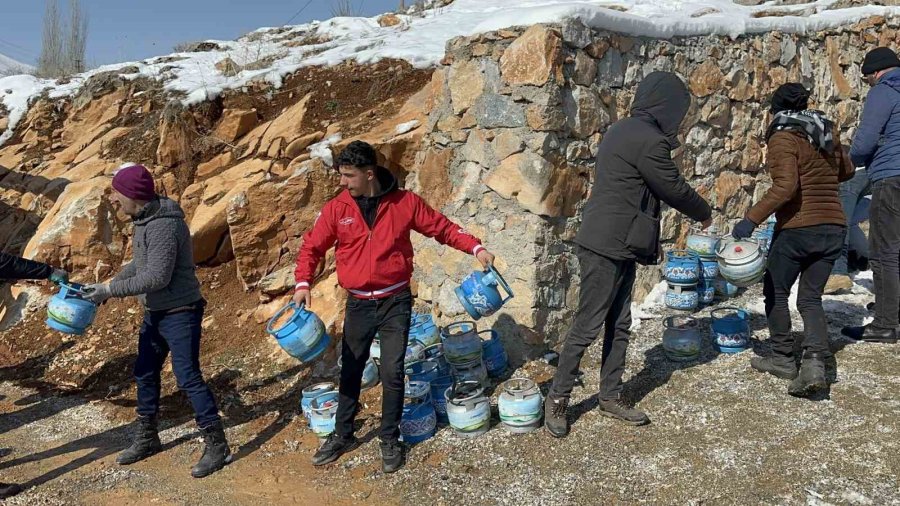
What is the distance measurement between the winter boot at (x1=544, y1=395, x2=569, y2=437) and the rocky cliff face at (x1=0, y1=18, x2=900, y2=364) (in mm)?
949

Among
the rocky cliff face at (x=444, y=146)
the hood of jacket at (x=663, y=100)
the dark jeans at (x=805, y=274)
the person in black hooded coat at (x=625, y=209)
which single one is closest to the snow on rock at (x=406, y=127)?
the rocky cliff face at (x=444, y=146)

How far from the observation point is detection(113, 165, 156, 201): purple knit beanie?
3.66m

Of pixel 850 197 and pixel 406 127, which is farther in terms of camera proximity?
pixel 850 197

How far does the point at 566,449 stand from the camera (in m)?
3.76

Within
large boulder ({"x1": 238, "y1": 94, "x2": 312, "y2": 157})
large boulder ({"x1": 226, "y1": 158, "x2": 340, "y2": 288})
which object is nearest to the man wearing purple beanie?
large boulder ({"x1": 226, "y1": 158, "x2": 340, "y2": 288})

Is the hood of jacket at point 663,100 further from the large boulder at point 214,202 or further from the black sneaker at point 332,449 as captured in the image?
the large boulder at point 214,202

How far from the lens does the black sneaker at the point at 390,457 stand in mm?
3713

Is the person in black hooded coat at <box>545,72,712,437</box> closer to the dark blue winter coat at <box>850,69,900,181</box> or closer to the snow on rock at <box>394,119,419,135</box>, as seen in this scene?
the dark blue winter coat at <box>850,69,900,181</box>

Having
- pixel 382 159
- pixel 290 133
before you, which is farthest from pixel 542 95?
pixel 290 133

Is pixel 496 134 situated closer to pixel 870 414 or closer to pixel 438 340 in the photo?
pixel 438 340

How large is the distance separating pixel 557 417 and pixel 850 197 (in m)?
5.03

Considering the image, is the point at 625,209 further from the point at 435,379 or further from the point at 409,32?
the point at 409,32

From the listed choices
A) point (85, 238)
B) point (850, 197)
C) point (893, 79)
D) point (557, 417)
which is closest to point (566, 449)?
point (557, 417)

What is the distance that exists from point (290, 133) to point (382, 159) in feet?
4.28
